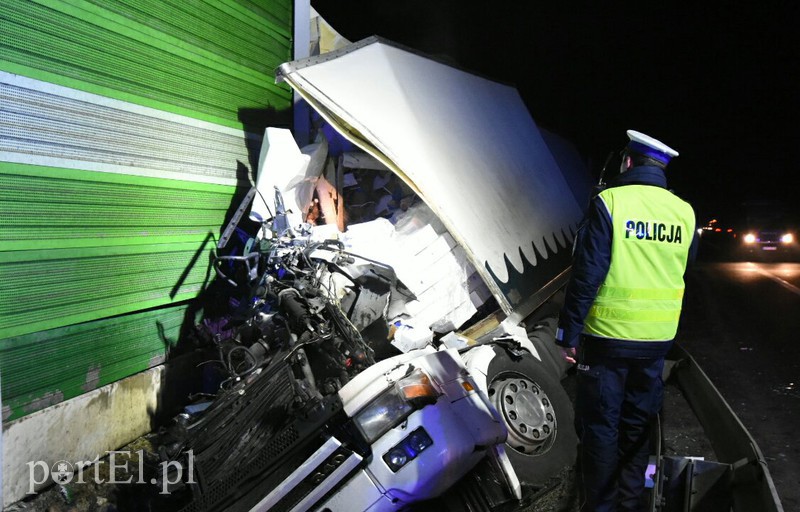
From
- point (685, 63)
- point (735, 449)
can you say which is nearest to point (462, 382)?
point (735, 449)

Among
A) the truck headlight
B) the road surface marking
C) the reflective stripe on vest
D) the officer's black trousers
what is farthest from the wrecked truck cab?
the road surface marking

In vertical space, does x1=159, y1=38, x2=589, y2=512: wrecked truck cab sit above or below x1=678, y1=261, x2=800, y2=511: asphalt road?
above

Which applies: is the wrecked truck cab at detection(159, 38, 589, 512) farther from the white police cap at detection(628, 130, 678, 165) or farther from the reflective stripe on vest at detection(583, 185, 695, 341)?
the white police cap at detection(628, 130, 678, 165)

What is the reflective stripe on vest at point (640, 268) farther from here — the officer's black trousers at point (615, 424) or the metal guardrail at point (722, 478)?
the metal guardrail at point (722, 478)

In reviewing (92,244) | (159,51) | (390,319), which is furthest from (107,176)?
(390,319)

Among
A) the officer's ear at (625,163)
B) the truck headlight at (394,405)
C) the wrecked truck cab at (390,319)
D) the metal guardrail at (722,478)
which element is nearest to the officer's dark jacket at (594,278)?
the officer's ear at (625,163)

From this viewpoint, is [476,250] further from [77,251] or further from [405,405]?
[77,251]

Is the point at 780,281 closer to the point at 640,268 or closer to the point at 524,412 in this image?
the point at 524,412

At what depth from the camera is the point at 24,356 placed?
11.0 ft

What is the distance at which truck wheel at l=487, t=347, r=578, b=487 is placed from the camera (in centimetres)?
295

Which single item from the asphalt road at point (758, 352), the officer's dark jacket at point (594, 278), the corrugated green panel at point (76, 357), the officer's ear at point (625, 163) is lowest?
the asphalt road at point (758, 352)

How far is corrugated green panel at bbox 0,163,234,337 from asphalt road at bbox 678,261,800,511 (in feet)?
16.3

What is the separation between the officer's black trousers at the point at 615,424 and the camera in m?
2.55

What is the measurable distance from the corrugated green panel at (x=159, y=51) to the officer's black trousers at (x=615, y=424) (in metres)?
4.13
